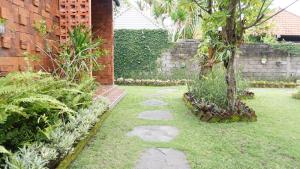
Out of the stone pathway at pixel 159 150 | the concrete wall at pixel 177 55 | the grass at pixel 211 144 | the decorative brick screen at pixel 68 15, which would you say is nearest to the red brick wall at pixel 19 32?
the decorative brick screen at pixel 68 15

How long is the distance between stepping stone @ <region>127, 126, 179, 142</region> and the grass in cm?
11

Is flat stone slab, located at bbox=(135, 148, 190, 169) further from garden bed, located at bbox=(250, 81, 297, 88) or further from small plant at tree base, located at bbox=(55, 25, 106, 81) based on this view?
garden bed, located at bbox=(250, 81, 297, 88)

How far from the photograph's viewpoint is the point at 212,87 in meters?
6.58

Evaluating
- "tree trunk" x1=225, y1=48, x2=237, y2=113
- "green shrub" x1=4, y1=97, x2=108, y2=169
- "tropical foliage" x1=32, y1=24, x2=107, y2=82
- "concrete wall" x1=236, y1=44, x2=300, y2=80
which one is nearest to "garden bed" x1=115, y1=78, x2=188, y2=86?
"concrete wall" x1=236, y1=44, x2=300, y2=80

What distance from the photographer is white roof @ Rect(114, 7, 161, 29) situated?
1669 centimetres

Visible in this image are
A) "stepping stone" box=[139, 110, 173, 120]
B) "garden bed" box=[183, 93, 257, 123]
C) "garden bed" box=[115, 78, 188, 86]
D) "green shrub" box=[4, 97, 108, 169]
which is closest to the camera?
"green shrub" box=[4, 97, 108, 169]

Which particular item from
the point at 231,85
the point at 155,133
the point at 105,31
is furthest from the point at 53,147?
the point at 105,31

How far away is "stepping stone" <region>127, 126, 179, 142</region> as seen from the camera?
14.0 ft

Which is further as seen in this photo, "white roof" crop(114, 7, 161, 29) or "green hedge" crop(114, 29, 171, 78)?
"white roof" crop(114, 7, 161, 29)

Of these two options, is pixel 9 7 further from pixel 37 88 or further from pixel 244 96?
pixel 244 96

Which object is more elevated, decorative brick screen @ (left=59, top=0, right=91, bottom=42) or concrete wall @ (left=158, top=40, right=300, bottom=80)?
decorative brick screen @ (left=59, top=0, right=91, bottom=42)

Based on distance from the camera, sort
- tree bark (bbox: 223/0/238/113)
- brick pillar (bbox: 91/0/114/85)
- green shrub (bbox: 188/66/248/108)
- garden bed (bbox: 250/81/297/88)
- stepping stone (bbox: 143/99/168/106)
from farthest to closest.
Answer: garden bed (bbox: 250/81/297/88) < brick pillar (bbox: 91/0/114/85) < stepping stone (bbox: 143/99/168/106) < green shrub (bbox: 188/66/248/108) < tree bark (bbox: 223/0/238/113)

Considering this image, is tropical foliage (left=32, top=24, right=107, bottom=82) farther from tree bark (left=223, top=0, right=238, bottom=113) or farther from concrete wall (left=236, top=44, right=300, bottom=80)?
concrete wall (left=236, top=44, right=300, bottom=80)

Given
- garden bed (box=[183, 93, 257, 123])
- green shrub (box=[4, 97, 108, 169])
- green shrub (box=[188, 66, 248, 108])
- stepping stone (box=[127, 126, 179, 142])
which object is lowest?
stepping stone (box=[127, 126, 179, 142])
